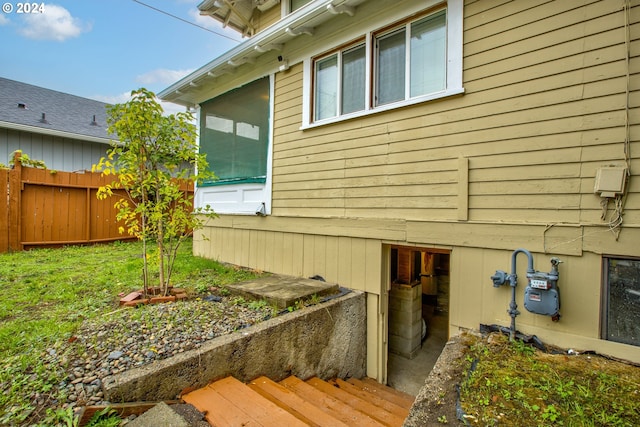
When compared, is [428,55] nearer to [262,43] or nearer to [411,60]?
[411,60]

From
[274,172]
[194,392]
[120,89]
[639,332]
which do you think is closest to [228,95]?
[274,172]

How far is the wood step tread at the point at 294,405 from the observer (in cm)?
211

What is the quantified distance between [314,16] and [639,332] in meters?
4.56

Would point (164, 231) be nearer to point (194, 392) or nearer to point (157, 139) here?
point (157, 139)

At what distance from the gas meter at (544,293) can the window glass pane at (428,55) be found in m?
2.06

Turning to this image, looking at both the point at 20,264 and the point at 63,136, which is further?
the point at 63,136

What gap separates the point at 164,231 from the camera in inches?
141

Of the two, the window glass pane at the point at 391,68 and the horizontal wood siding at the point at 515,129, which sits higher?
the window glass pane at the point at 391,68

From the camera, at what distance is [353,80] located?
3.94 m

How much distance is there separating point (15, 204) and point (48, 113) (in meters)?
6.16

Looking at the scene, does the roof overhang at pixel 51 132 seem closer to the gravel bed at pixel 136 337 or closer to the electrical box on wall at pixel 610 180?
the gravel bed at pixel 136 337

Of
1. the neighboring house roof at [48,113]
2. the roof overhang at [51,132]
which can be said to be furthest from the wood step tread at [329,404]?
the roof overhang at [51,132]

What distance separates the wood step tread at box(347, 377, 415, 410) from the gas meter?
5.86ft

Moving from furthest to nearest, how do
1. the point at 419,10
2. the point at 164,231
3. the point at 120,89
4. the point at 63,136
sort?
the point at 120,89 < the point at 63,136 < the point at 164,231 < the point at 419,10
